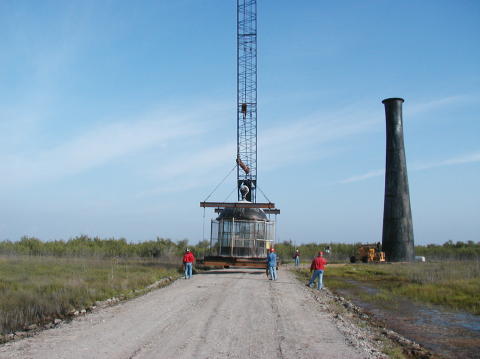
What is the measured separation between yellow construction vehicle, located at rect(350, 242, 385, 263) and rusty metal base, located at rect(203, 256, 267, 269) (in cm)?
1954

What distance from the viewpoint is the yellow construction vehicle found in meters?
43.8

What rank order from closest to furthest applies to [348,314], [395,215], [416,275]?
[348,314] → [416,275] → [395,215]

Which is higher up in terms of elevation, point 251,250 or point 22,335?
point 251,250

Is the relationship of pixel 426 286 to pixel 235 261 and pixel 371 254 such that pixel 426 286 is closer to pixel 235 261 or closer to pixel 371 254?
pixel 235 261

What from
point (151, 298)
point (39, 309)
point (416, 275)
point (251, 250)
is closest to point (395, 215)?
point (416, 275)

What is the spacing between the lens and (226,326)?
11422 mm

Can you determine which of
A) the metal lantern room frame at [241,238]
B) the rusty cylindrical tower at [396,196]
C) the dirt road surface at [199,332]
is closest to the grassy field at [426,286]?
the metal lantern room frame at [241,238]

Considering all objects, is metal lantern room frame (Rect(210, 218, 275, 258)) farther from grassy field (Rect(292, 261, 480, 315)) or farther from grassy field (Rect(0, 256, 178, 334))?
grassy field (Rect(0, 256, 178, 334))

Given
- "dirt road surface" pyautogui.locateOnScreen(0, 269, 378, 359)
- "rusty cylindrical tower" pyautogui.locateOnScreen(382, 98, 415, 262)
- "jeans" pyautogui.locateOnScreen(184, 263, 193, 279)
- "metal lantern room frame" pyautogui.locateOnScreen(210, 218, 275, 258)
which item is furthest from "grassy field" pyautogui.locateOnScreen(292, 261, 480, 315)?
"rusty cylindrical tower" pyautogui.locateOnScreen(382, 98, 415, 262)

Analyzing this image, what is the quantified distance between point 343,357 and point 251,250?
21067mm

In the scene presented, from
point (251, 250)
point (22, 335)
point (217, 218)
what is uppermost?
point (217, 218)

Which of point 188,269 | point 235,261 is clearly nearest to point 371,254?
point 235,261

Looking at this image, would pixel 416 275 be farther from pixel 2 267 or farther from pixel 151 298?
pixel 2 267

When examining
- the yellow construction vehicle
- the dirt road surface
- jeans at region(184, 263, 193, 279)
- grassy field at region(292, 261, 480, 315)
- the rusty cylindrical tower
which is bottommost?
the dirt road surface
